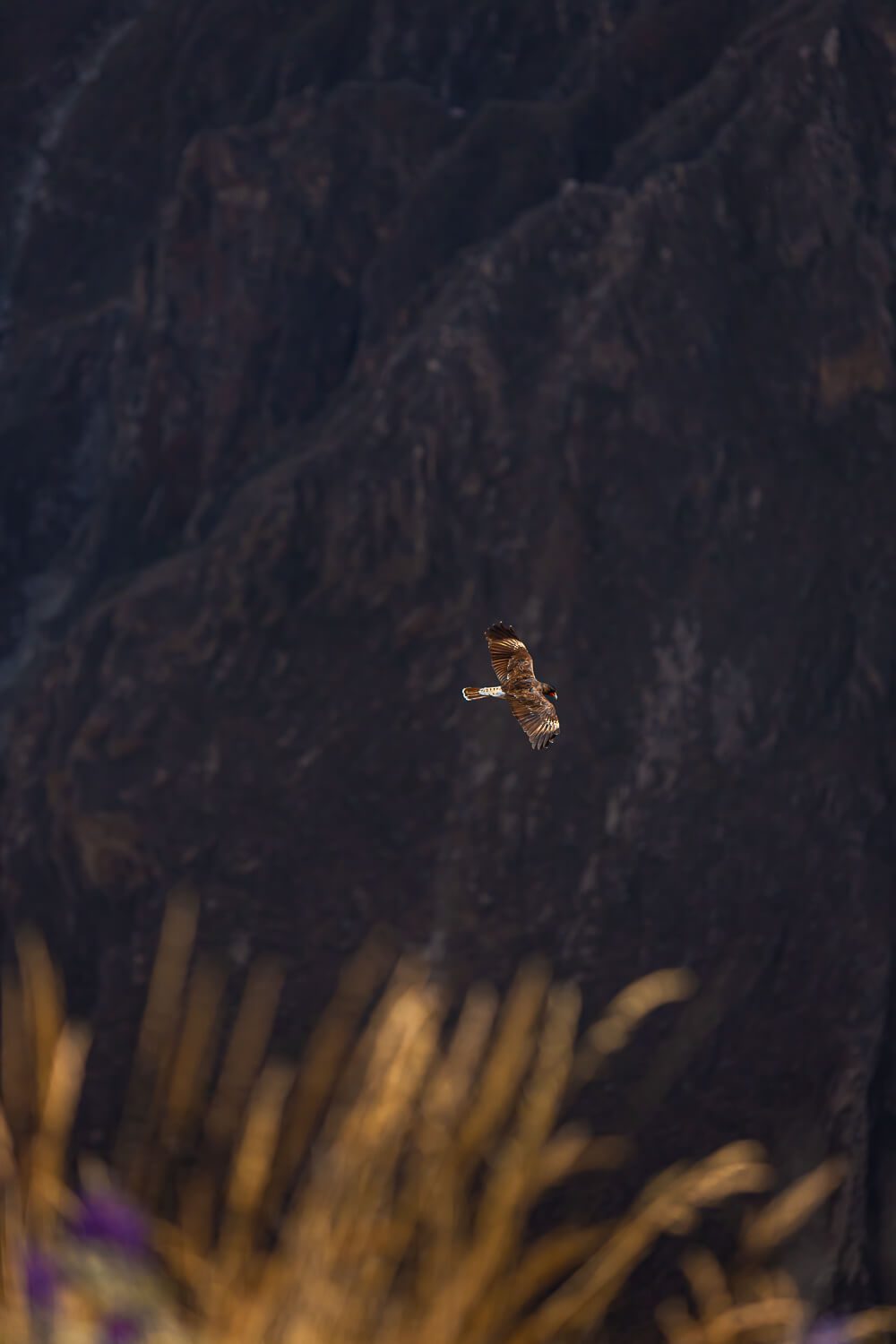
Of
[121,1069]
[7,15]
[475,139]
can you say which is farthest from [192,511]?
[7,15]

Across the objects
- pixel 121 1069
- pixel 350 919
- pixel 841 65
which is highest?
pixel 841 65

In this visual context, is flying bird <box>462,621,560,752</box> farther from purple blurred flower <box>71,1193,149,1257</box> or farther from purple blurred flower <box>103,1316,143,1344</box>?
purple blurred flower <box>103,1316,143,1344</box>

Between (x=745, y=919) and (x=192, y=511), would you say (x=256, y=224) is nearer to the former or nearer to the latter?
(x=192, y=511)

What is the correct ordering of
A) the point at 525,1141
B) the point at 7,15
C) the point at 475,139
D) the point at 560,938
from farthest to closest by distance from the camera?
the point at 7,15
the point at 475,139
the point at 560,938
the point at 525,1141

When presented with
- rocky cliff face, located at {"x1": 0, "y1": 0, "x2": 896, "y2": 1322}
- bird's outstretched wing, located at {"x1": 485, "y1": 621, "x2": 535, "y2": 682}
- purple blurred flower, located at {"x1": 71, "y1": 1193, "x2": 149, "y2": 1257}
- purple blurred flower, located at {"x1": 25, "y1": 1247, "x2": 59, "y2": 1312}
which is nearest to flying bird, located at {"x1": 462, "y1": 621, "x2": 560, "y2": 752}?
bird's outstretched wing, located at {"x1": 485, "y1": 621, "x2": 535, "y2": 682}

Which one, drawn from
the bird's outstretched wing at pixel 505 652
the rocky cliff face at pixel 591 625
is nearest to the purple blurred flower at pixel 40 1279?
the bird's outstretched wing at pixel 505 652

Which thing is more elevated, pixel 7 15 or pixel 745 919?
pixel 7 15

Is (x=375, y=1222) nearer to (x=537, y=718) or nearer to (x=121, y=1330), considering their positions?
(x=121, y=1330)

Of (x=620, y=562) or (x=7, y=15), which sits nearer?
(x=620, y=562)
